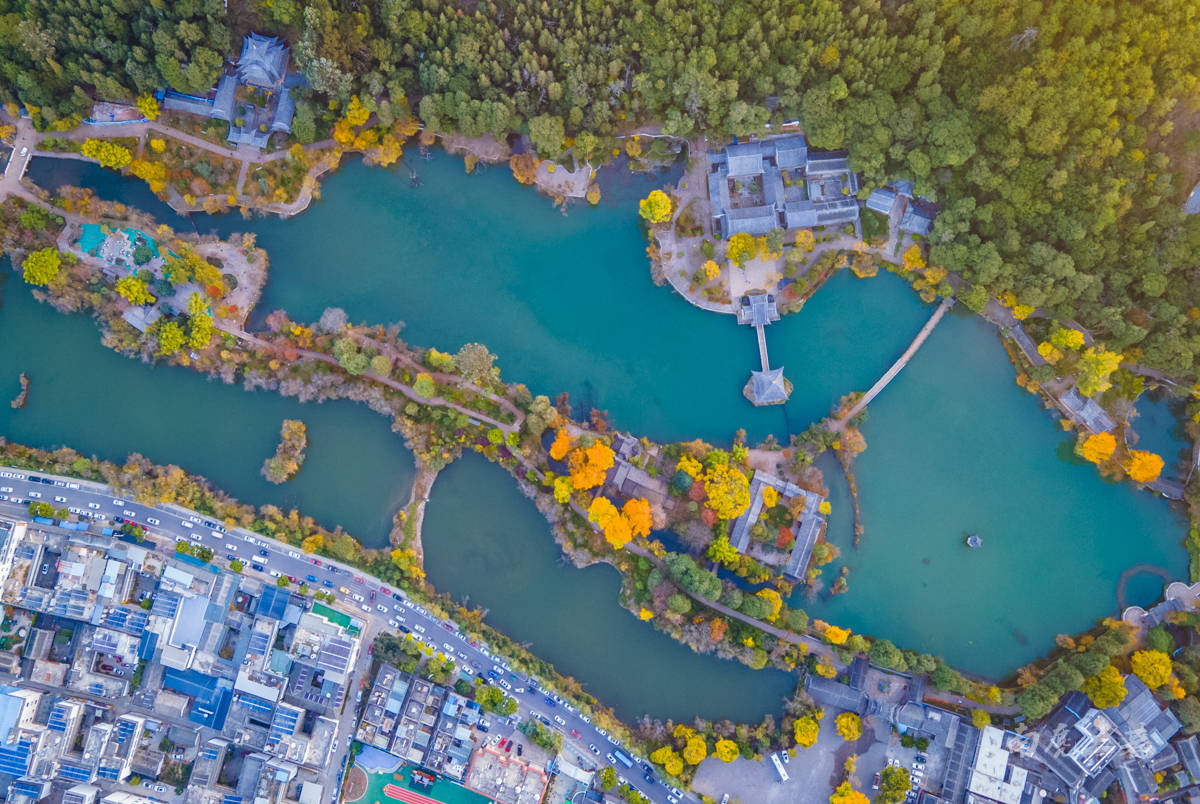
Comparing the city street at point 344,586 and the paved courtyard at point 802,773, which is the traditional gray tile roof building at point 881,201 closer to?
the paved courtyard at point 802,773

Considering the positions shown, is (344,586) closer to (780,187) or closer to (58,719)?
(58,719)

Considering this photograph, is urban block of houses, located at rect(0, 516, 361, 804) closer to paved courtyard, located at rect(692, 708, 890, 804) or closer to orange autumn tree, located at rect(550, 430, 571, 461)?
orange autumn tree, located at rect(550, 430, 571, 461)

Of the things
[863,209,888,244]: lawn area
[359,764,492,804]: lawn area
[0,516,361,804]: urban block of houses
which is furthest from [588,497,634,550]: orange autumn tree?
[863,209,888,244]: lawn area

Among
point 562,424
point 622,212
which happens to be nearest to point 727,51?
point 622,212

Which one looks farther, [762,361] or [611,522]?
[762,361]

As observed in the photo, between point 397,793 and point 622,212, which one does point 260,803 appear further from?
point 622,212

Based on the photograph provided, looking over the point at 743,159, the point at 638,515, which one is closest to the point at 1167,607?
the point at 638,515

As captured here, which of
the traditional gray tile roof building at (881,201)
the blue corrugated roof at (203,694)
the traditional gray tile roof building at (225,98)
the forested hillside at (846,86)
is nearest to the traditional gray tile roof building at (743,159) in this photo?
the forested hillside at (846,86)
